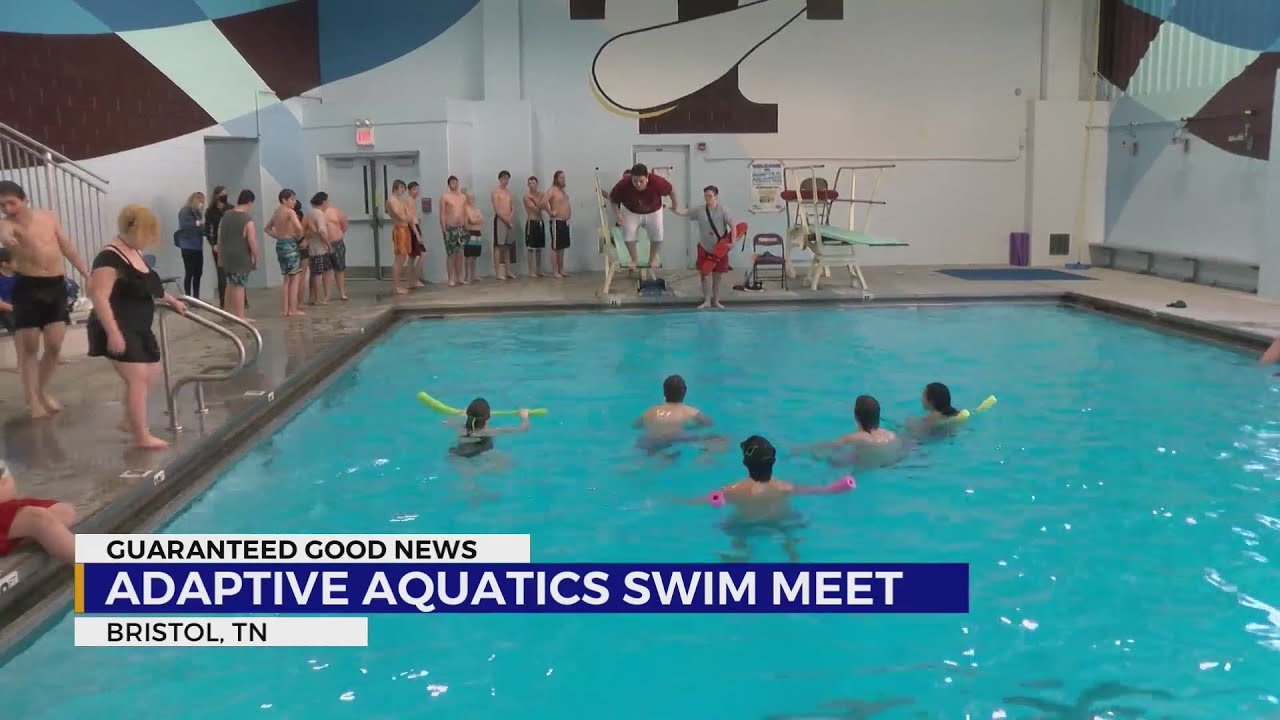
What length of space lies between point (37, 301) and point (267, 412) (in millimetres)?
1557

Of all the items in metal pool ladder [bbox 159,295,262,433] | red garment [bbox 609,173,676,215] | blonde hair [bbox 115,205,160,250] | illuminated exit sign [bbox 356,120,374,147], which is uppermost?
illuminated exit sign [bbox 356,120,374,147]

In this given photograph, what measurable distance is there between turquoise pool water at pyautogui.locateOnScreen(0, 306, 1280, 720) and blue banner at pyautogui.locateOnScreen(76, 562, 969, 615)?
97mm

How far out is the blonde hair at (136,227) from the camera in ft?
17.9

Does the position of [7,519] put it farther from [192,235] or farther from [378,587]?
[192,235]

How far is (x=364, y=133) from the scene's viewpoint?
15281 mm

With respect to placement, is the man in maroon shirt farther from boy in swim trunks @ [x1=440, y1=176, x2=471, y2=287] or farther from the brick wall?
the brick wall

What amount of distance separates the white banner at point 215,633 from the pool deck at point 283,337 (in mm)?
398

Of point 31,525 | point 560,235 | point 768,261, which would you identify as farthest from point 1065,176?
point 31,525

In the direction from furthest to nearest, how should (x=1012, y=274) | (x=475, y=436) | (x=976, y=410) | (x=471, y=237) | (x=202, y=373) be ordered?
(x=1012, y=274) < (x=471, y=237) < (x=976, y=410) < (x=475, y=436) < (x=202, y=373)

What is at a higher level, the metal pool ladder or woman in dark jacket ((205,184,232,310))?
woman in dark jacket ((205,184,232,310))

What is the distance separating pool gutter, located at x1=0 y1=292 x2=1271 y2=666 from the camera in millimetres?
4160

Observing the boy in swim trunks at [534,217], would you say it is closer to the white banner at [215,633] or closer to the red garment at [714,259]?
the red garment at [714,259]

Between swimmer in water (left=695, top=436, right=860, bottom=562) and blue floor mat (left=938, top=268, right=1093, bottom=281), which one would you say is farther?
blue floor mat (left=938, top=268, right=1093, bottom=281)

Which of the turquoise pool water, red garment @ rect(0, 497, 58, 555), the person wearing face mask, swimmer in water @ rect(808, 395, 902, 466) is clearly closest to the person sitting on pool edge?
the turquoise pool water
